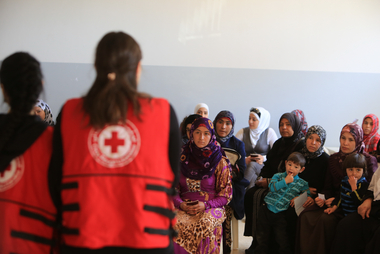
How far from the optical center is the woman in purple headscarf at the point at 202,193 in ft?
7.86

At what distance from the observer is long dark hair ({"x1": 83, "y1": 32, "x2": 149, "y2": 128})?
105 centimetres

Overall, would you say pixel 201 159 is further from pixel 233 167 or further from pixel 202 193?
pixel 233 167

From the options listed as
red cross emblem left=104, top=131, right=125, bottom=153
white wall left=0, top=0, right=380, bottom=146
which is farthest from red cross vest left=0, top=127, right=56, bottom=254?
white wall left=0, top=0, right=380, bottom=146

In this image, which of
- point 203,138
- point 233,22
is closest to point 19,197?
point 203,138

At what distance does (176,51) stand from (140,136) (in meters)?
3.82

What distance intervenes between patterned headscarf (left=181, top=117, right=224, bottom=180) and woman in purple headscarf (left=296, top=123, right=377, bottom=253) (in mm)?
887

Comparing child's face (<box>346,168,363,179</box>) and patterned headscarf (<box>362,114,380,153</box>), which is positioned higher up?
patterned headscarf (<box>362,114,380,153</box>)

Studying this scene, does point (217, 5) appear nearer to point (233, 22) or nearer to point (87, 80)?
point (233, 22)

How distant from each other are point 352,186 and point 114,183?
6.84 ft

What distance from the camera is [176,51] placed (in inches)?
185

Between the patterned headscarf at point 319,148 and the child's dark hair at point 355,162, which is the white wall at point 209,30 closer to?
the patterned headscarf at point 319,148

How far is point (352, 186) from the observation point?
2.41 m

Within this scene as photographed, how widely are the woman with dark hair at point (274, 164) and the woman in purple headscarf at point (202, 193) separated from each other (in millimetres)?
534

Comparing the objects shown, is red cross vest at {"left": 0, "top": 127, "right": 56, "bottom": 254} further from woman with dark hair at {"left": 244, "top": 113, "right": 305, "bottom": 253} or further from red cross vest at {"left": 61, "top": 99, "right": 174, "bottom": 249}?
woman with dark hair at {"left": 244, "top": 113, "right": 305, "bottom": 253}
